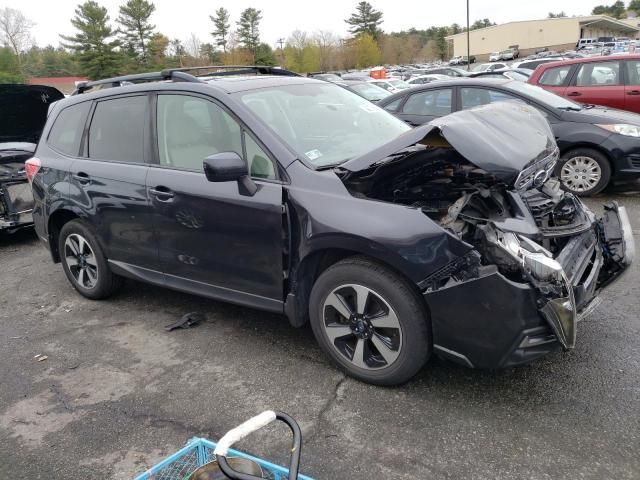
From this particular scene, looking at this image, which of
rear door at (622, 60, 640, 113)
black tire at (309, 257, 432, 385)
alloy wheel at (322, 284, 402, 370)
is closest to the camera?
black tire at (309, 257, 432, 385)

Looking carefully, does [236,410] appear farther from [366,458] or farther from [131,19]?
[131,19]

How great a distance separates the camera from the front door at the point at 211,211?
3.27 metres

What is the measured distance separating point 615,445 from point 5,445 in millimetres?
3026

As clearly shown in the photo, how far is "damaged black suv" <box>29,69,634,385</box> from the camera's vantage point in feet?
8.67

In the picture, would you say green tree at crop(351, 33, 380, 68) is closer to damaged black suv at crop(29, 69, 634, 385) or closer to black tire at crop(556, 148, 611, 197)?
black tire at crop(556, 148, 611, 197)

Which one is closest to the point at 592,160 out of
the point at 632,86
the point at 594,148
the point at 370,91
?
the point at 594,148

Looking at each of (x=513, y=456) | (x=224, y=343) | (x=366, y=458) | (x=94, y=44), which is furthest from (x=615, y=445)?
(x=94, y=44)

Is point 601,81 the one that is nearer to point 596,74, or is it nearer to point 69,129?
point 596,74

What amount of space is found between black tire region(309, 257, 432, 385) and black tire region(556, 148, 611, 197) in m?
4.66

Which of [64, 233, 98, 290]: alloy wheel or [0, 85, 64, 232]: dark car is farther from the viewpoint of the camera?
[0, 85, 64, 232]: dark car

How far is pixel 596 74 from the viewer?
882cm

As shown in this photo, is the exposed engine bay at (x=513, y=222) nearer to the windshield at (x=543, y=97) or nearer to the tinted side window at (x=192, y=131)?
the tinted side window at (x=192, y=131)

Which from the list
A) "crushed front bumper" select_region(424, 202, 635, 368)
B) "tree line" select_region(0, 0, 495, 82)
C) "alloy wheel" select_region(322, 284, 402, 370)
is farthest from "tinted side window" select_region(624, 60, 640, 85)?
"tree line" select_region(0, 0, 495, 82)

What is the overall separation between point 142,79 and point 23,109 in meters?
3.45
